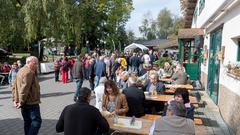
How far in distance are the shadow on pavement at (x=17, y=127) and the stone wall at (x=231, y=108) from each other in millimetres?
4006

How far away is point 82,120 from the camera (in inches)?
180

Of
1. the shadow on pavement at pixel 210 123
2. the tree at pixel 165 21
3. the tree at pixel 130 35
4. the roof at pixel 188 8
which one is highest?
the tree at pixel 165 21

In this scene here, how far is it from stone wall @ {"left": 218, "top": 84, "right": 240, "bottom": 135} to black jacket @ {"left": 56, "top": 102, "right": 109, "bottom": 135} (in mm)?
4091

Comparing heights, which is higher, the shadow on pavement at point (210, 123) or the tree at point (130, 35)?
the tree at point (130, 35)

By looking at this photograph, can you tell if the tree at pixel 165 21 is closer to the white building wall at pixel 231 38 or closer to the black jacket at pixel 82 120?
the white building wall at pixel 231 38

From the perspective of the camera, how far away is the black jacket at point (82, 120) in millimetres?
4574

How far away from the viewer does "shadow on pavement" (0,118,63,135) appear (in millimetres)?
8414

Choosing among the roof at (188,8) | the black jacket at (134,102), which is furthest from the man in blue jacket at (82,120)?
the roof at (188,8)

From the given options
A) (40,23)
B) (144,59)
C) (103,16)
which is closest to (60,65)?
(40,23)

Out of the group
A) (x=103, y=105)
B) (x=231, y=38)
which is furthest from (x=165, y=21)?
(x=103, y=105)

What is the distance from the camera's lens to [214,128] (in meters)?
9.16

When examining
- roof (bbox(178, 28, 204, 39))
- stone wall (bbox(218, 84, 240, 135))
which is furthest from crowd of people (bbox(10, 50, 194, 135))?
roof (bbox(178, 28, 204, 39))

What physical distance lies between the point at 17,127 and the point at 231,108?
5124 millimetres

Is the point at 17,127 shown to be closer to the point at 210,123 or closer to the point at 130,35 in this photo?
the point at 210,123
